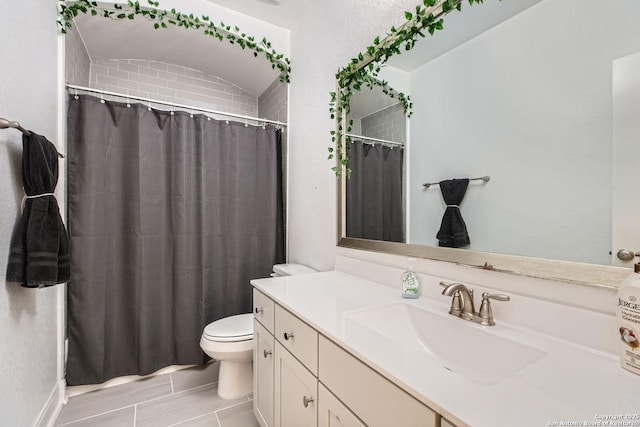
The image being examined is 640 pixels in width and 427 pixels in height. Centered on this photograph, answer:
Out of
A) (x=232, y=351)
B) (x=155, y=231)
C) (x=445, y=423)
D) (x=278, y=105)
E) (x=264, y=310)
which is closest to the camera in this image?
(x=445, y=423)

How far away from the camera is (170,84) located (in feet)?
8.74

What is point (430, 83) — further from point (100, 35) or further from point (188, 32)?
point (100, 35)

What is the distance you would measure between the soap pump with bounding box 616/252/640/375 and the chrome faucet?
238mm

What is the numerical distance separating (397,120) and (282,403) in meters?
1.35

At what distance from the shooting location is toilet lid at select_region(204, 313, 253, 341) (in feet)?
5.52

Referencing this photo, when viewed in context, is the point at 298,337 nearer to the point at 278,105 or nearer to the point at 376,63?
the point at 376,63

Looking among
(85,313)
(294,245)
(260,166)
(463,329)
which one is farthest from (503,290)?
(85,313)

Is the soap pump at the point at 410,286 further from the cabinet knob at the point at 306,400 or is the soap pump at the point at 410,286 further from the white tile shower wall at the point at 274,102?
the white tile shower wall at the point at 274,102

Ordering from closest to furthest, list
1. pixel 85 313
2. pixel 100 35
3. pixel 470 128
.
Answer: pixel 470 128 < pixel 85 313 < pixel 100 35

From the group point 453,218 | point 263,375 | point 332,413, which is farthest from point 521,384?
point 263,375

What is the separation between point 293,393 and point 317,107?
67.3 inches

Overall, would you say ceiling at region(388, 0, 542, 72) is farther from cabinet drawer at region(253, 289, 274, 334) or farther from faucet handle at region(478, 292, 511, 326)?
cabinet drawer at region(253, 289, 274, 334)

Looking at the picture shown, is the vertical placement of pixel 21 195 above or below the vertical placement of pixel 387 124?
below

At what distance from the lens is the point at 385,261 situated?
4.50 feet
